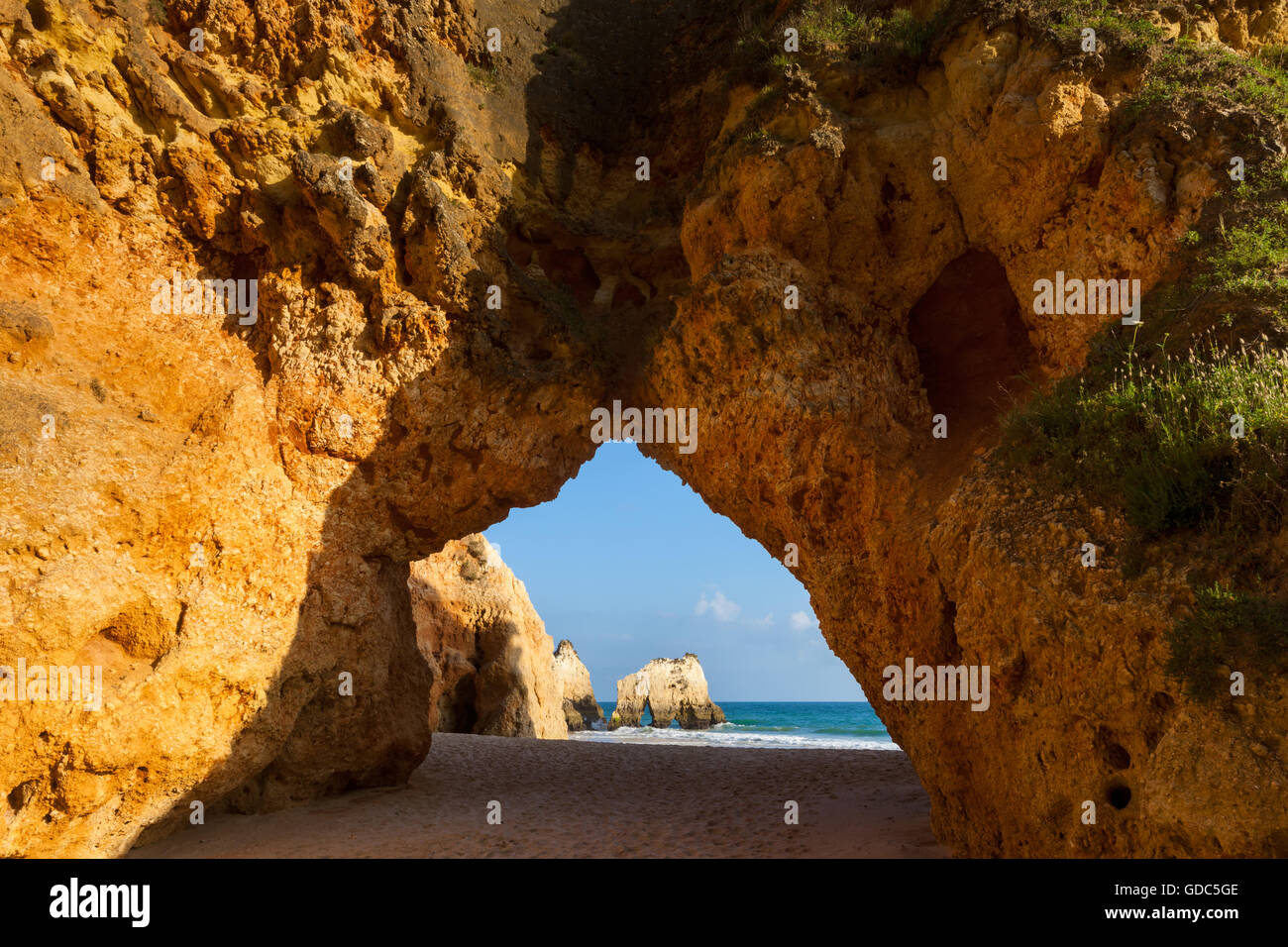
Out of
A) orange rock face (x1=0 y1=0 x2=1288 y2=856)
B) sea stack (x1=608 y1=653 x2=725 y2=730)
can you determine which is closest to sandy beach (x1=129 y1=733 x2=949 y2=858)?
orange rock face (x1=0 y1=0 x2=1288 y2=856)

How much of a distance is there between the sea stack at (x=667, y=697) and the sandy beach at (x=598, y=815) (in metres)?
35.3

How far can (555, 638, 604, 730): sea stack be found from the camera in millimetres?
39750

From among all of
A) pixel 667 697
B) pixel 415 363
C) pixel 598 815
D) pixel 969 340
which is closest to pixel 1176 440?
pixel 969 340

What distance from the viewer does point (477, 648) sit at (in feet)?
66.8

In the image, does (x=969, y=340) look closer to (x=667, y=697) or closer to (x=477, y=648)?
(x=477, y=648)

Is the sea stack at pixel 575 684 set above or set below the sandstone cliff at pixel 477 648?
below

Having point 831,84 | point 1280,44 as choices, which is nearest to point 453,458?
point 831,84

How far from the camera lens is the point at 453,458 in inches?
384

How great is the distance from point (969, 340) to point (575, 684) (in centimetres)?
3499

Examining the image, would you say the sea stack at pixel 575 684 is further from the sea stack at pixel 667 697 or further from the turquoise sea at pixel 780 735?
the sea stack at pixel 667 697

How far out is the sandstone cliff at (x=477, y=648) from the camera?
63.8 feet

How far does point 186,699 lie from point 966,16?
11.2m

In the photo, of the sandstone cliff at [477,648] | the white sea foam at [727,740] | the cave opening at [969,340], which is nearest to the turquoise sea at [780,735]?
the white sea foam at [727,740]
